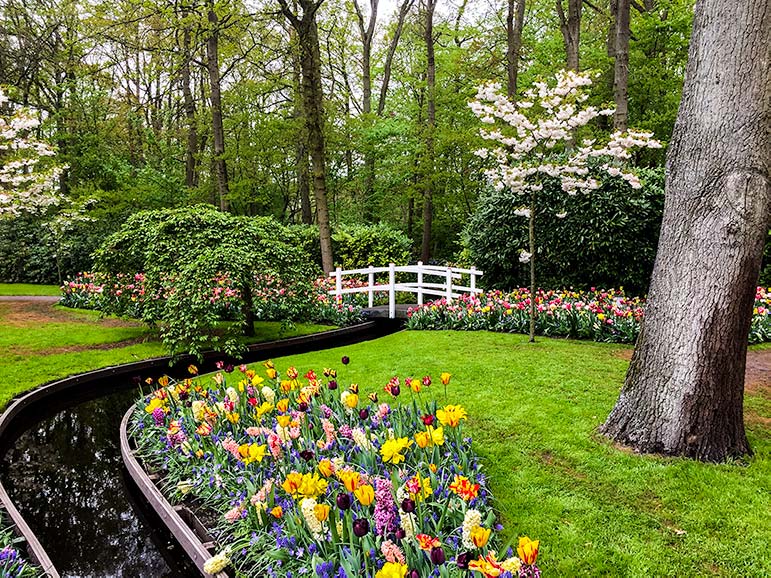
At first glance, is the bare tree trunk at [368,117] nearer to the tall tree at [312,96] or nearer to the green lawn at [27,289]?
the tall tree at [312,96]

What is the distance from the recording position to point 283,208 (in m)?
20.8

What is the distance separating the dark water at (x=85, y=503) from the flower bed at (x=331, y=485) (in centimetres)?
31

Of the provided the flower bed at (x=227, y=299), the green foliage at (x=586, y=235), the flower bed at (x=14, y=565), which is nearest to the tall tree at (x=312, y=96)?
the flower bed at (x=227, y=299)

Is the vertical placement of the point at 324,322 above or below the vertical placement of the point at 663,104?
below

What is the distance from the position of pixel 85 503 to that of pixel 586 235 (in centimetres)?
780

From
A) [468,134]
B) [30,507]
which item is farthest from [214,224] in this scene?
[468,134]

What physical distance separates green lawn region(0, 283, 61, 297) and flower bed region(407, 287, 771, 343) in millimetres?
10627

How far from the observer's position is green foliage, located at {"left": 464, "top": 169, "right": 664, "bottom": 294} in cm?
862

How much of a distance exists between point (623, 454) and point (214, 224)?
5965 millimetres

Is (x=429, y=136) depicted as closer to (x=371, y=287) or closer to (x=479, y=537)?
(x=371, y=287)

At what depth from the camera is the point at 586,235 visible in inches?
348

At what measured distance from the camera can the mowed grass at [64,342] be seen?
6383mm

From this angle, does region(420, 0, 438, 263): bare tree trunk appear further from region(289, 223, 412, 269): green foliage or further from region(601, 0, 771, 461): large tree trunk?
region(601, 0, 771, 461): large tree trunk

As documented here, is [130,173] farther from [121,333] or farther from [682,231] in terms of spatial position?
[682,231]
